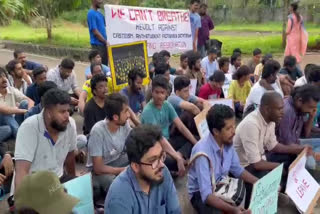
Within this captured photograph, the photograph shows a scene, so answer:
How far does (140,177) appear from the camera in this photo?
2.79 metres

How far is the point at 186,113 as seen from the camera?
17.7ft

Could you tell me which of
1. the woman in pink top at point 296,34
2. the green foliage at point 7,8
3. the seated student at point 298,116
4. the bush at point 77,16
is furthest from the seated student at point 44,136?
the bush at point 77,16

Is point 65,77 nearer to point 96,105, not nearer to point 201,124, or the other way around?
point 96,105

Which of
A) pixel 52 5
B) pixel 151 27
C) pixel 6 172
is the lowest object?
pixel 6 172

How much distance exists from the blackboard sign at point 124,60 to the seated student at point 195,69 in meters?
0.71

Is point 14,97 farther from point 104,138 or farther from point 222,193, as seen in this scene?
point 222,193

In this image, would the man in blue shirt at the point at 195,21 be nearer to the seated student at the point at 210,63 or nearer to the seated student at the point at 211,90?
the seated student at the point at 210,63

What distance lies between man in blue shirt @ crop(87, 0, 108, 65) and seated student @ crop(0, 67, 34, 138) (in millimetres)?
2361

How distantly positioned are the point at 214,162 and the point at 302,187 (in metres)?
1.03

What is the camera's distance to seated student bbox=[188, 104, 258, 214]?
3408 mm

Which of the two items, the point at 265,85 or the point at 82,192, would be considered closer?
the point at 82,192

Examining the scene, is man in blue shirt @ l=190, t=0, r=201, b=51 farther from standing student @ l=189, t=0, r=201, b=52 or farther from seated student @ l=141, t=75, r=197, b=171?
seated student @ l=141, t=75, r=197, b=171

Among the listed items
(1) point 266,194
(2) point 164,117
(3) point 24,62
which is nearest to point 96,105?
(2) point 164,117

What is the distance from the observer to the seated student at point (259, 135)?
4.07 m
